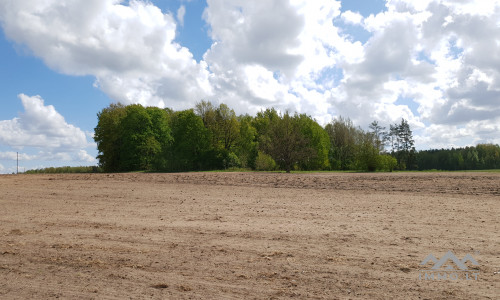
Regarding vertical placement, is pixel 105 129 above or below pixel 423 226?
above

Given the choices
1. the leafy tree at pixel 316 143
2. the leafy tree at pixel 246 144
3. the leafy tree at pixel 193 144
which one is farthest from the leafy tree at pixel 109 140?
the leafy tree at pixel 316 143

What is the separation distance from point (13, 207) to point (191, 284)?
12.4 meters

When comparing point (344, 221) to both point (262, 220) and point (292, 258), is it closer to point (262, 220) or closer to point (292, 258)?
point (262, 220)

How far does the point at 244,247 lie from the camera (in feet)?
27.6

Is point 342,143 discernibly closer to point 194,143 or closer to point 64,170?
point 194,143

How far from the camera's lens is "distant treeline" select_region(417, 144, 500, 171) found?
80.6m

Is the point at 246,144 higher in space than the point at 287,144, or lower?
higher

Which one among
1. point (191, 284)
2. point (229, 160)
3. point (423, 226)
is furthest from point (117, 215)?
point (229, 160)

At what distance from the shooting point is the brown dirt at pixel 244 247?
19.5 feet

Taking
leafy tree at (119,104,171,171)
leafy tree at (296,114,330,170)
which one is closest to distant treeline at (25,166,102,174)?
leafy tree at (119,104,171,171)

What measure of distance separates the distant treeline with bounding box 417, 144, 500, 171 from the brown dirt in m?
75.5

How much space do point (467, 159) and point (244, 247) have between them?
92484 millimetres

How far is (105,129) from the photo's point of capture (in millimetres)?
63562

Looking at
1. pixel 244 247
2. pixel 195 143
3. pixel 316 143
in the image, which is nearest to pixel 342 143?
pixel 316 143
